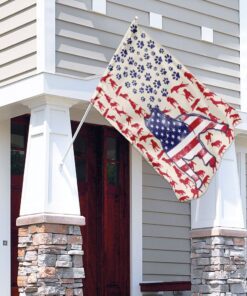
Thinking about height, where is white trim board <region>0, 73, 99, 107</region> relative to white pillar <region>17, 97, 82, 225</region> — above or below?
above

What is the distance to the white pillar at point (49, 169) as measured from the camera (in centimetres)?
1235

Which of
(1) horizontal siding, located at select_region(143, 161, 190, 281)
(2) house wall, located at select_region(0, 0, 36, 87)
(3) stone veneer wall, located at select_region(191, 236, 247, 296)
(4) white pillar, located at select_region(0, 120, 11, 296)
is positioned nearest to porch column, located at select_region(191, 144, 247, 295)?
(3) stone veneer wall, located at select_region(191, 236, 247, 296)

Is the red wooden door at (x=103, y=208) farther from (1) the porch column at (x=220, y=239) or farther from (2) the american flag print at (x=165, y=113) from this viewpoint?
(2) the american flag print at (x=165, y=113)

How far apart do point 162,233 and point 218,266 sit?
1.79 m

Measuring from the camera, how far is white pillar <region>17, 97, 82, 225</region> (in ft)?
40.5

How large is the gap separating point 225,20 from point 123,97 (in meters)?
3.65

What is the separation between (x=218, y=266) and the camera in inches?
540

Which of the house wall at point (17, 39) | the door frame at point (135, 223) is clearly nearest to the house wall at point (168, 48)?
the door frame at point (135, 223)

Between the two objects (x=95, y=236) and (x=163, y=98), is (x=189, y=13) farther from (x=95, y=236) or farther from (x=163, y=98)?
(x=95, y=236)

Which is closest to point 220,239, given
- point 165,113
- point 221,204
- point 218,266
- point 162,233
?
point 218,266

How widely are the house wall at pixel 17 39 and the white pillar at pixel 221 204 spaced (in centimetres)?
336

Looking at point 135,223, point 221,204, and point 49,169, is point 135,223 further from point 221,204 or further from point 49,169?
point 49,169

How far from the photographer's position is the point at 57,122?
1261 centimetres

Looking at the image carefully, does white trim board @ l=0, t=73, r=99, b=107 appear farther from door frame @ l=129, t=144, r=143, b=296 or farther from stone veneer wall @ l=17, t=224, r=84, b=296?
door frame @ l=129, t=144, r=143, b=296
